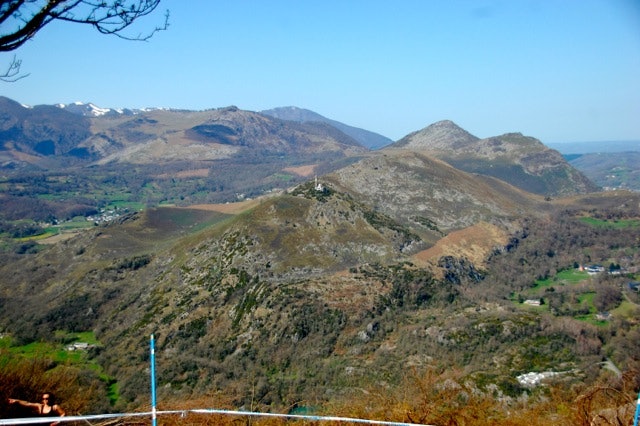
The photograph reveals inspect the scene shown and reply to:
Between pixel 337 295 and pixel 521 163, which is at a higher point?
pixel 521 163

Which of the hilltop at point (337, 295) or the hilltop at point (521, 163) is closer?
the hilltop at point (337, 295)

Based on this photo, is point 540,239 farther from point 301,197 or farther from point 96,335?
point 96,335

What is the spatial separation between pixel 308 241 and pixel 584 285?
32854 mm

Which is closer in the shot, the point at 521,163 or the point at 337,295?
the point at 337,295

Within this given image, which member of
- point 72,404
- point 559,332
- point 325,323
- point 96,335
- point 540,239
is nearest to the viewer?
point 72,404

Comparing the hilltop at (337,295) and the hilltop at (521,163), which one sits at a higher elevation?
the hilltop at (521,163)

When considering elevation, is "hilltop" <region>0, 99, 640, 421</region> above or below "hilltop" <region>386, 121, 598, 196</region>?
below

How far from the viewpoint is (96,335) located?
4266 cm

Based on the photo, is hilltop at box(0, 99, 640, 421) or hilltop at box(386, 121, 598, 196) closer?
hilltop at box(0, 99, 640, 421)

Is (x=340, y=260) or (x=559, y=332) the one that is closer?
(x=559, y=332)

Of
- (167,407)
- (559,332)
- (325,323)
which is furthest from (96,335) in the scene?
(167,407)

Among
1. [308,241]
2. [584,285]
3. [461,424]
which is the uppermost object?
[461,424]

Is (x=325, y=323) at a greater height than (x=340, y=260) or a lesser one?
lesser

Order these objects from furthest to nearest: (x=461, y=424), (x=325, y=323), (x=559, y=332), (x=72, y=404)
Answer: (x=325, y=323) → (x=559, y=332) → (x=72, y=404) → (x=461, y=424)
